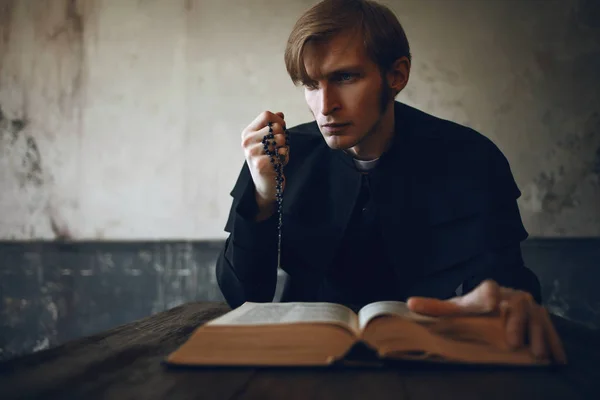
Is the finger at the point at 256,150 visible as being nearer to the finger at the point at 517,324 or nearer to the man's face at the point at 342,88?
the man's face at the point at 342,88

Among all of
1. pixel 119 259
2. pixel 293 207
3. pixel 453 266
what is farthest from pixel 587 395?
pixel 119 259

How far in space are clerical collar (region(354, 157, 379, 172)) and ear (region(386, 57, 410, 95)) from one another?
27 centimetres

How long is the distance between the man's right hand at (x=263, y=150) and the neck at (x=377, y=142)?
0.35 metres

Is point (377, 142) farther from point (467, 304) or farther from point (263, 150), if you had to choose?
point (467, 304)

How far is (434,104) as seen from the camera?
2.41 metres

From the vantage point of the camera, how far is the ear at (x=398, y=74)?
1.64m

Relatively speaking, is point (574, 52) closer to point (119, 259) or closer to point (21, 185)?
point (119, 259)

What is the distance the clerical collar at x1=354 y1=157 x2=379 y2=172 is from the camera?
1.63m

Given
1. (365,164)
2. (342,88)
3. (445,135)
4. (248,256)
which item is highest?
(342,88)

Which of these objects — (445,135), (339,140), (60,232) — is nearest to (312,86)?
(339,140)

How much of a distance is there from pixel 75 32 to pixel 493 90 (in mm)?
2289

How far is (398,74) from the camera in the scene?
166 cm

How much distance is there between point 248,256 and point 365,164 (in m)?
0.54

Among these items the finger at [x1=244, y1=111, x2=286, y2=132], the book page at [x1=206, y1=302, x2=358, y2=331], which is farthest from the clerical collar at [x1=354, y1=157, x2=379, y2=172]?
the book page at [x1=206, y1=302, x2=358, y2=331]
